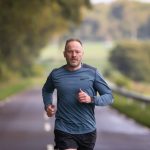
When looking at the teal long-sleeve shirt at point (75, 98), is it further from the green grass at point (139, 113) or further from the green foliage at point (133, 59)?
the green foliage at point (133, 59)

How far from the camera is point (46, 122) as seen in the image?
23.0 m

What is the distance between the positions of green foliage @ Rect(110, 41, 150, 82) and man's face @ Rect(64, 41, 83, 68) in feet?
332

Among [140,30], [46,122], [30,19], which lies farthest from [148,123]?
[140,30]

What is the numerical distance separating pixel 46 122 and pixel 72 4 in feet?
69.3

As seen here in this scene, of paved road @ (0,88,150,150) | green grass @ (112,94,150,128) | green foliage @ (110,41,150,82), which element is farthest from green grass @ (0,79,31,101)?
green foliage @ (110,41,150,82)

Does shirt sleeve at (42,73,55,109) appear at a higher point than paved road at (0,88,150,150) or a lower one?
higher

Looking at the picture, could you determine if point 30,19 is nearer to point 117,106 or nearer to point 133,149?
point 117,106

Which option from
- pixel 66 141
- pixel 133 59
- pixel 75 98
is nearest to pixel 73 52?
pixel 75 98

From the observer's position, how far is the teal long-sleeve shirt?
699 centimetres

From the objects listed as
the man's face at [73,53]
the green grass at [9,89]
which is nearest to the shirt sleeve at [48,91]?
the man's face at [73,53]

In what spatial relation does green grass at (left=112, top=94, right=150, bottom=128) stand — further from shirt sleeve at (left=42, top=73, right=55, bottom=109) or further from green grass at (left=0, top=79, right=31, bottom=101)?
shirt sleeve at (left=42, top=73, right=55, bottom=109)

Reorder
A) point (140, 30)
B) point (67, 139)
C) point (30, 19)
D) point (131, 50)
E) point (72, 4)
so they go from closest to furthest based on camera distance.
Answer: point (67, 139)
point (72, 4)
point (30, 19)
point (131, 50)
point (140, 30)

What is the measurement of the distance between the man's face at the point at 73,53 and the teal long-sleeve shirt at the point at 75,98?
0.45 feet

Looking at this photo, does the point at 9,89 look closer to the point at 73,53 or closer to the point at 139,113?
the point at 139,113
